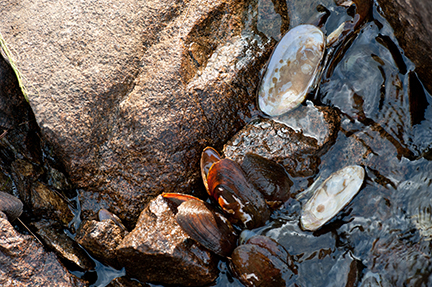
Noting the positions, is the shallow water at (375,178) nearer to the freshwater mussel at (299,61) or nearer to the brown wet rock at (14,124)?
the freshwater mussel at (299,61)

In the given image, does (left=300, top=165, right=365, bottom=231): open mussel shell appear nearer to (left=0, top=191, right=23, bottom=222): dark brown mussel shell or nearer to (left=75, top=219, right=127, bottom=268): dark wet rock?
(left=75, top=219, right=127, bottom=268): dark wet rock

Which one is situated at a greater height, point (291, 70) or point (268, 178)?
point (291, 70)

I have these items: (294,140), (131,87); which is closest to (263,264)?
(294,140)

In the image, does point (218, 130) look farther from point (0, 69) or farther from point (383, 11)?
point (0, 69)

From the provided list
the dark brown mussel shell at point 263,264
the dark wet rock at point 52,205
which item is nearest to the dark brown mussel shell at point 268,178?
the dark brown mussel shell at point 263,264

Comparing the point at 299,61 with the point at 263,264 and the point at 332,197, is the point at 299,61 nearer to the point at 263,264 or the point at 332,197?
the point at 332,197
